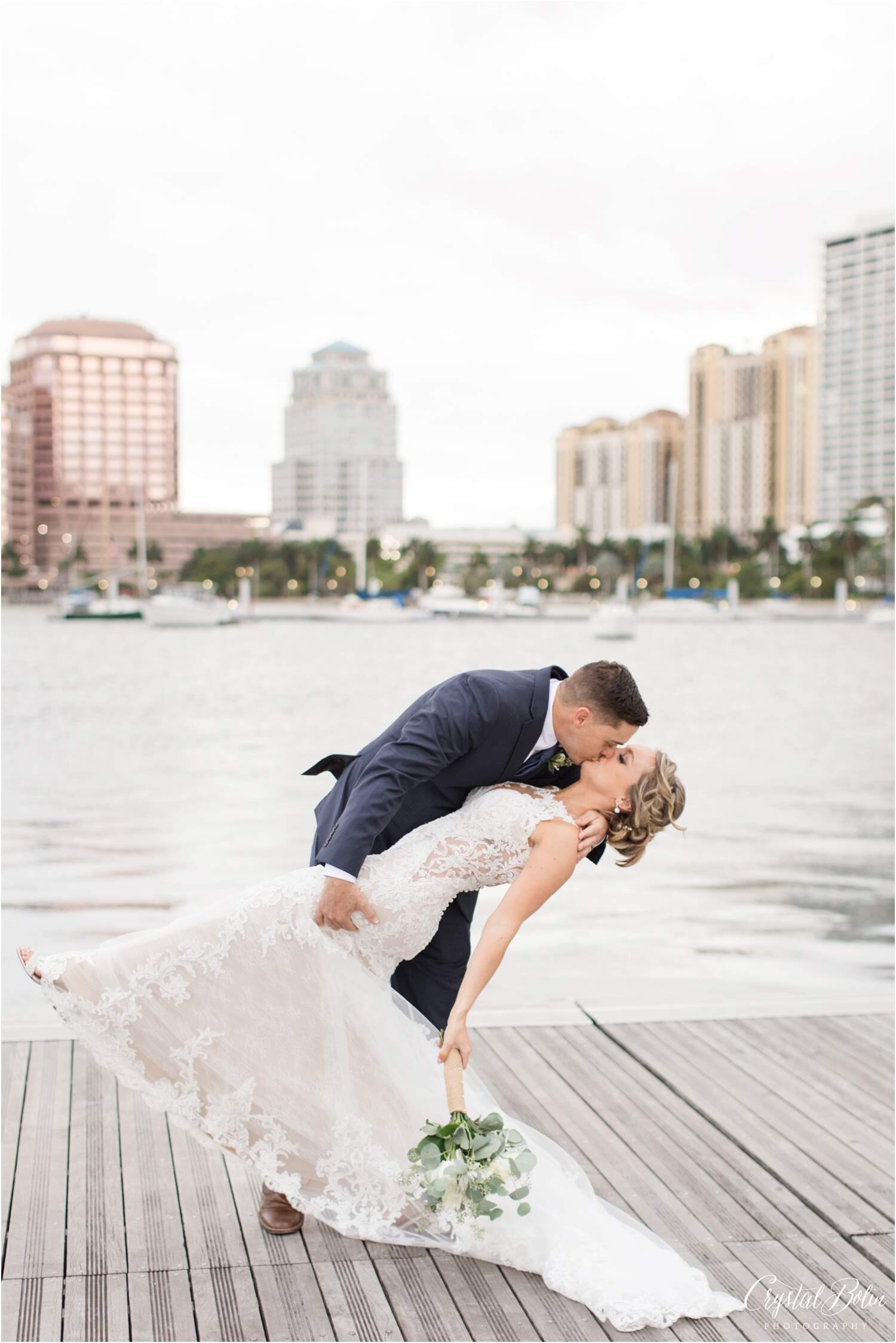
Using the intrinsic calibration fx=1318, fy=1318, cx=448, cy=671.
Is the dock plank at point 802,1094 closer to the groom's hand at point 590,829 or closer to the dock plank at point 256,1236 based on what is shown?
the groom's hand at point 590,829

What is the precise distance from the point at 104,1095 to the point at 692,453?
14205cm

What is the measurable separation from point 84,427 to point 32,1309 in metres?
130

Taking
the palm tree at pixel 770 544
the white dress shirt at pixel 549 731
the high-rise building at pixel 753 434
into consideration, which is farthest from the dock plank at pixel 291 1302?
the high-rise building at pixel 753 434

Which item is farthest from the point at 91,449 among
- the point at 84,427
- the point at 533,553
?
the point at 533,553

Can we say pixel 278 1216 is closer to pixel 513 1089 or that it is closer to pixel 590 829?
pixel 513 1089

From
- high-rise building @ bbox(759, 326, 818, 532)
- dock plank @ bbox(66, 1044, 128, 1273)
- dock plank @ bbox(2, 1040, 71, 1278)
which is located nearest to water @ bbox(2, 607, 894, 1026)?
dock plank @ bbox(2, 1040, 71, 1278)

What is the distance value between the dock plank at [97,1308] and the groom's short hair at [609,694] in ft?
5.02

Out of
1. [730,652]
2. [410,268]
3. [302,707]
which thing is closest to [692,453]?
[410,268]

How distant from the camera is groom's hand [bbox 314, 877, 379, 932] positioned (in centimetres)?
270

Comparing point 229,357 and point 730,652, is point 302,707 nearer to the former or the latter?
point 730,652

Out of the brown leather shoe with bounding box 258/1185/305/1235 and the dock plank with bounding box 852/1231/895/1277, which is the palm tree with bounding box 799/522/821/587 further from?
the brown leather shoe with bounding box 258/1185/305/1235

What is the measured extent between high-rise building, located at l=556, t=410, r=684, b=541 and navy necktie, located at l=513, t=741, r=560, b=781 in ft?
457

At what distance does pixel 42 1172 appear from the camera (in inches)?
128

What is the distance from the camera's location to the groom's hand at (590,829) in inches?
109
